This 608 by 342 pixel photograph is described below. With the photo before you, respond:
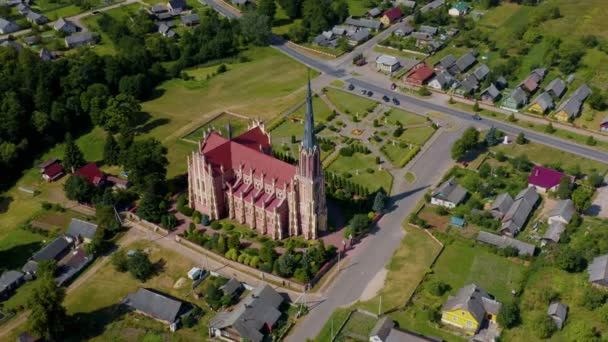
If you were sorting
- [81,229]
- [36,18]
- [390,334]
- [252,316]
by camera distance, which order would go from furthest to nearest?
1. [36,18]
2. [81,229]
3. [252,316]
4. [390,334]

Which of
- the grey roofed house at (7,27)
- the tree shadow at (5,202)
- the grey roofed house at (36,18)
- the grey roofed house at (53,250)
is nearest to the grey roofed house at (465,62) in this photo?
the grey roofed house at (53,250)

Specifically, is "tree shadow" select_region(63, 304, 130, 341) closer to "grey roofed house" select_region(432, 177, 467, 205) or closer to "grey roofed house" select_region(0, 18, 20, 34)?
"grey roofed house" select_region(432, 177, 467, 205)

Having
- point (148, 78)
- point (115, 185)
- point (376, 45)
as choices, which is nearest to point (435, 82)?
point (376, 45)

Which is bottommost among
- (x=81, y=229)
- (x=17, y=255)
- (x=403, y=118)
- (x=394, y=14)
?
(x=403, y=118)

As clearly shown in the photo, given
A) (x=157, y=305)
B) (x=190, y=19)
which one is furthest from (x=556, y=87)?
(x=190, y=19)

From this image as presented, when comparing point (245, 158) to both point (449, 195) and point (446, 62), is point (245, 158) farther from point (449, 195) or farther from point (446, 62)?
point (446, 62)

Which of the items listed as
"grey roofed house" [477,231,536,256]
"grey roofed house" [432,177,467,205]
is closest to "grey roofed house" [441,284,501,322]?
"grey roofed house" [477,231,536,256]

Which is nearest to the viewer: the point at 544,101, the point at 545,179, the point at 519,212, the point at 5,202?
the point at 519,212

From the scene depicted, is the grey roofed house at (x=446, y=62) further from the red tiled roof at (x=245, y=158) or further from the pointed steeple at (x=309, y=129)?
the pointed steeple at (x=309, y=129)
